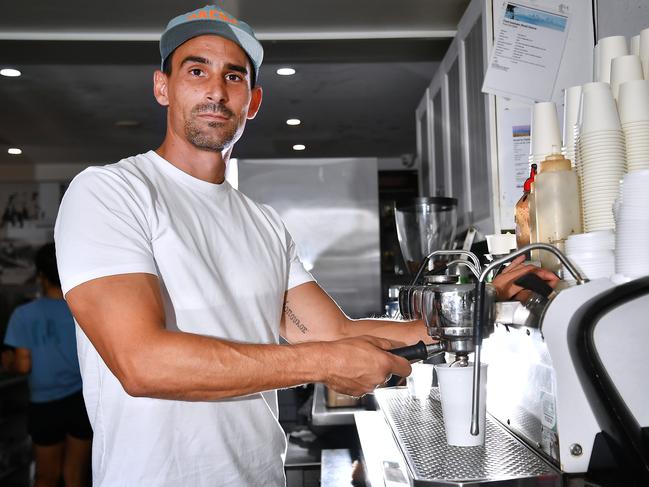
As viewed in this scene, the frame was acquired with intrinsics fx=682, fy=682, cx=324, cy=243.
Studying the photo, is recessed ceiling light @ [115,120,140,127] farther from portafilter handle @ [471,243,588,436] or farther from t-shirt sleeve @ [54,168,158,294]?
portafilter handle @ [471,243,588,436]

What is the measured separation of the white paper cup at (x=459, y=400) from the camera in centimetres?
105

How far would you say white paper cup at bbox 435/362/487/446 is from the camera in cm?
105

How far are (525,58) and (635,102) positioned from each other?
1.13m

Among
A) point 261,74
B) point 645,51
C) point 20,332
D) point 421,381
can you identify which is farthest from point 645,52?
point 20,332

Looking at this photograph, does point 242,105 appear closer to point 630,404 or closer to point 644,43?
point 644,43

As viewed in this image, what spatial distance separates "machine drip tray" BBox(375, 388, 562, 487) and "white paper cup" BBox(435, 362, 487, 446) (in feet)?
0.07

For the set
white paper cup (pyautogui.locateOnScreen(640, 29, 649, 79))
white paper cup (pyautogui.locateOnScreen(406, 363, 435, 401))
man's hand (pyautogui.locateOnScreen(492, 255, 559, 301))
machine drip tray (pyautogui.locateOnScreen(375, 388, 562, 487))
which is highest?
white paper cup (pyautogui.locateOnScreen(640, 29, 649, 79))

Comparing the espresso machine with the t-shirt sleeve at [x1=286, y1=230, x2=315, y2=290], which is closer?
the espresso machine

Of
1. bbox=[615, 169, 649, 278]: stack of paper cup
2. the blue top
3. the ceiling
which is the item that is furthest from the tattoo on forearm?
the blue top

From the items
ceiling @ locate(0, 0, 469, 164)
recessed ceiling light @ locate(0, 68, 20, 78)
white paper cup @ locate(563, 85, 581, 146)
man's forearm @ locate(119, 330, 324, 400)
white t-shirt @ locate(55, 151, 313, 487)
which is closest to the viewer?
man's forearm @ locate(119, 330, 324, 400)

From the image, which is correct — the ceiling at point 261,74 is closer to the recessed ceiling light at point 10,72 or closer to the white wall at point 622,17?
the recessed ceiling light at point 10,72

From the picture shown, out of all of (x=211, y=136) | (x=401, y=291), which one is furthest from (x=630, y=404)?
(x=211, y=136)

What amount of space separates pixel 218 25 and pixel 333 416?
5.02 ft

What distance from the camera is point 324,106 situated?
473cm
